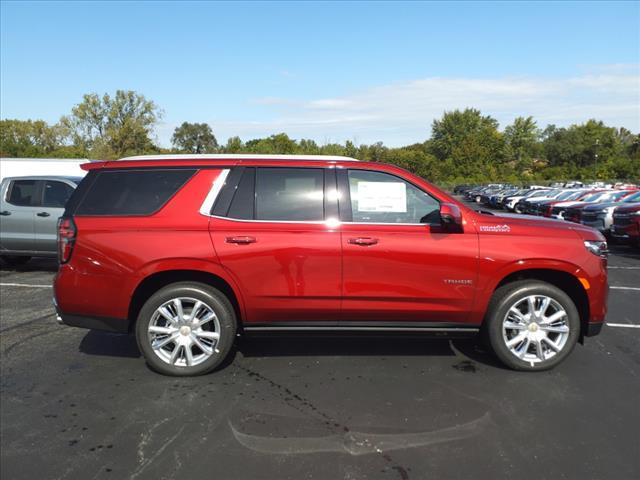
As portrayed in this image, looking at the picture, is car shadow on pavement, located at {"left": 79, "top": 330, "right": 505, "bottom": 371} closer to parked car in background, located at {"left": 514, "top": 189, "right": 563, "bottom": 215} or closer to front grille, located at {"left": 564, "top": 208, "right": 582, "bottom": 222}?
front grille, located at {"left": 564, "top": 208, "right": 582, "bottom": 222}

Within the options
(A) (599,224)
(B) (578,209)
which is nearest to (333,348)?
(A) (599,224)

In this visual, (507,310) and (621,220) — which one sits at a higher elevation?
(621,220)

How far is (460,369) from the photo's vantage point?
14.3 feet

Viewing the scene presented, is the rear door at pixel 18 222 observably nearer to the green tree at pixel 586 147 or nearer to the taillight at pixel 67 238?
the taillight at pixel 67 238

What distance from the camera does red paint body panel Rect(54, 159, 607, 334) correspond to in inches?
160

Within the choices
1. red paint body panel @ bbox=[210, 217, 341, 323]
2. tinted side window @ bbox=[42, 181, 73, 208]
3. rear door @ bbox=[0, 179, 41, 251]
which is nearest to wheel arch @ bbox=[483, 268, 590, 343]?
red paint body panel @ bbox=[210, 217, 341, 323]

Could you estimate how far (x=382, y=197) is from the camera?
4238 millimetres

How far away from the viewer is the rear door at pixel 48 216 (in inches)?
349

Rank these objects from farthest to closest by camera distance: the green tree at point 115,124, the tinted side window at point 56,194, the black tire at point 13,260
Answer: the green tree at point 115,124 < the black tire at point 13,260 < the tinted side window at point 56,194

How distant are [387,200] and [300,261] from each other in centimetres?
91

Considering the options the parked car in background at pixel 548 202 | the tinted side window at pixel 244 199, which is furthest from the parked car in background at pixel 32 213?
the parked car in background at pixel 548 202

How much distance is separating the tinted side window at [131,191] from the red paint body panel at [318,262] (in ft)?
0.29

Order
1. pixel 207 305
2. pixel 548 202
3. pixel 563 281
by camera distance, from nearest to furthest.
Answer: pixel 207 305
pixel 563 281
pixel 548 202

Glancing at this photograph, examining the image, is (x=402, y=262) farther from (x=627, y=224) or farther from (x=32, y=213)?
(x=627, y=224)
